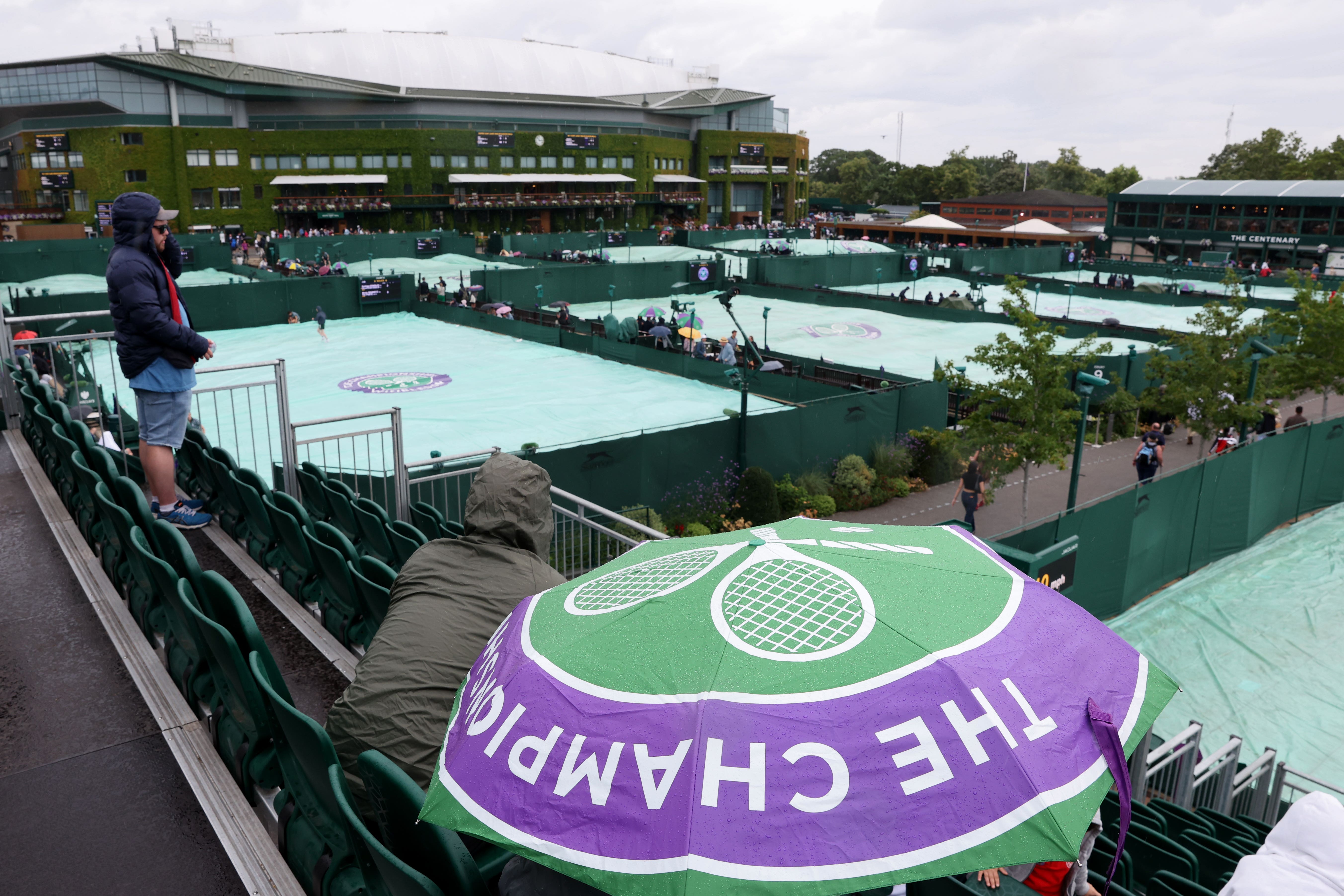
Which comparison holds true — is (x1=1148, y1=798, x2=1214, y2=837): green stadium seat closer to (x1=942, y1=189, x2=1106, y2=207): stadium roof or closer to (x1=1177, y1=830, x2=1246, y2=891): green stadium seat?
(x1=1177, y1=830, x2=1246, y2=891): green stadium seat

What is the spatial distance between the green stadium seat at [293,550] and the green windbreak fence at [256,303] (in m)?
27.4

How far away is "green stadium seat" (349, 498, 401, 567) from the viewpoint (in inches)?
253

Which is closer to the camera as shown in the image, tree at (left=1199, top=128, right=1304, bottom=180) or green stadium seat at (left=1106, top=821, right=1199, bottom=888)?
green stadium seat at (left=1106, top=821, right=1199, bottom=888)

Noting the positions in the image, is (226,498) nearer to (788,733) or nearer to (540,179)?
(788,733)

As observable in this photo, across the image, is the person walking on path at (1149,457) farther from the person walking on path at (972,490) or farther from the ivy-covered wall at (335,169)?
the ivy-covered wall at (335,169)

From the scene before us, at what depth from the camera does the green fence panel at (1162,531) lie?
13.9 m

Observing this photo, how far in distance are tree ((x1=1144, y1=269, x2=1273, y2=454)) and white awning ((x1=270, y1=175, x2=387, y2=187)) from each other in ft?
245

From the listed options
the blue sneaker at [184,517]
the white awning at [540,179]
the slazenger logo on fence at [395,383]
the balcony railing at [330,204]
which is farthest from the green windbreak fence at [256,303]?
the white awning at [540,179]

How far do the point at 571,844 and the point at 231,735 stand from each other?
202 cm

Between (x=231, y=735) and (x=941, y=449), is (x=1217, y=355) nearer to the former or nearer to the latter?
(x=941, y=449)

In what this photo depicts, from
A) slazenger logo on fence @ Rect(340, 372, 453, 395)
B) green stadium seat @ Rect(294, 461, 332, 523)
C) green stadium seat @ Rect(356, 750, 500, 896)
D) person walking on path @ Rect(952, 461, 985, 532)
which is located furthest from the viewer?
slazenger logo on fence @ Rect(340, 372, 453, 395)

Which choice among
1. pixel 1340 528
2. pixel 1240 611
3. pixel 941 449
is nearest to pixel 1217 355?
pixel 1340 528

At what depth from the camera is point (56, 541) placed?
6.65 metres

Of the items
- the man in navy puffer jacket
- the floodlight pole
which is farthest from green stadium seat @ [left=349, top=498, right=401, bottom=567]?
the floodlight pole
